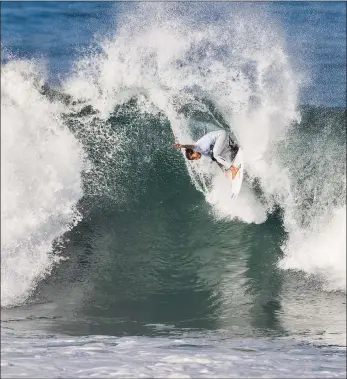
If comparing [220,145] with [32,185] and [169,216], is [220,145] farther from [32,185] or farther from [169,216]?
[32,185]

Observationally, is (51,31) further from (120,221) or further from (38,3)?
(120,221)

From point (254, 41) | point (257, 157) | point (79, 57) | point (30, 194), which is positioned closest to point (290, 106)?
point (257, 157)

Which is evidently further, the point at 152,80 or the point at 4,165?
the point at 152,80

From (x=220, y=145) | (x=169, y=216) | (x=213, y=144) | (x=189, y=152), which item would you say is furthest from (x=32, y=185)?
(x=220, y=145)

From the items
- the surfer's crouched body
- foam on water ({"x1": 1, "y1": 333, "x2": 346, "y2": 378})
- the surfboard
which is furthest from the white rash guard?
foam on water ({"x1": 1, "y1": 333, "x2": 346, "y2": 378})

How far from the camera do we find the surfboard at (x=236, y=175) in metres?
13.3

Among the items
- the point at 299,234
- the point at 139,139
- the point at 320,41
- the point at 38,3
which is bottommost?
the point at 299,234

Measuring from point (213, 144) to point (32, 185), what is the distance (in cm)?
308

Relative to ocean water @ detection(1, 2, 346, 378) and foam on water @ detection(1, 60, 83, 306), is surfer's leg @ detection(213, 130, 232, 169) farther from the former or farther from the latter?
foam on water @ detection(1, 60, 83, 306)

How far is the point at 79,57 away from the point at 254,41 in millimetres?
4928

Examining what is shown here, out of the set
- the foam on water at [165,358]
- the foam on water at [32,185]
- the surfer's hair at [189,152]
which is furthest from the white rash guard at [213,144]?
the foam on water at [165,358]

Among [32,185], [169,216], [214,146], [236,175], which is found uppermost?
[214,146]

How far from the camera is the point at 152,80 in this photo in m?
17.9

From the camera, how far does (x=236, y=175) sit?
13.4m
